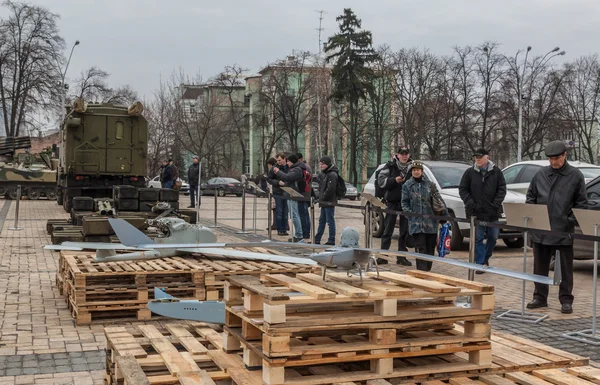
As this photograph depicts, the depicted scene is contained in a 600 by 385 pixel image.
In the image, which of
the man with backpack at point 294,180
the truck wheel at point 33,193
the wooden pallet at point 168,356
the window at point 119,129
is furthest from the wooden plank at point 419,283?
the truck wheel at point 33,193

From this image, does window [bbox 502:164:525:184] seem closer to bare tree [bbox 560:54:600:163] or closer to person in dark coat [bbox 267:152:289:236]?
person in dark coat [bbox 267:152:289:236]

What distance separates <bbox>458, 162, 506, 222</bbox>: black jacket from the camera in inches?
425

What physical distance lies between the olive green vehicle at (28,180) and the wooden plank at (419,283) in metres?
30.6

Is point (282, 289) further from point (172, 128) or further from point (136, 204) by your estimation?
point (172, 128)

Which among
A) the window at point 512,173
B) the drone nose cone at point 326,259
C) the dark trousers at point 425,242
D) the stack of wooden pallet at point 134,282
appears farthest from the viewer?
the window at point 512,173

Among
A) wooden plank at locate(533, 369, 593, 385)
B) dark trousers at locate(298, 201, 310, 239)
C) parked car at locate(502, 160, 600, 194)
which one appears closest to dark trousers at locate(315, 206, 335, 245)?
dark trousers at locate(298, 201, 310, 239)

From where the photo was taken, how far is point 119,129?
22188mm

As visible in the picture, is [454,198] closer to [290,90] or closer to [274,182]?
[274,182]

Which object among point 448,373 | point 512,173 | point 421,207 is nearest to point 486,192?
point 421,207

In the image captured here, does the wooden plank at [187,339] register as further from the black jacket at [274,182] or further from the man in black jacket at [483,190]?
the black jacket at [274,182]

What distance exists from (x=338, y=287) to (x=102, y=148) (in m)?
18.9

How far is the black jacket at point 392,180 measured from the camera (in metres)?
11.9

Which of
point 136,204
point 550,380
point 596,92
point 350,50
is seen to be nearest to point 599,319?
point 550,380

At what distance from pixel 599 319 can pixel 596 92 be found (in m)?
57.9
